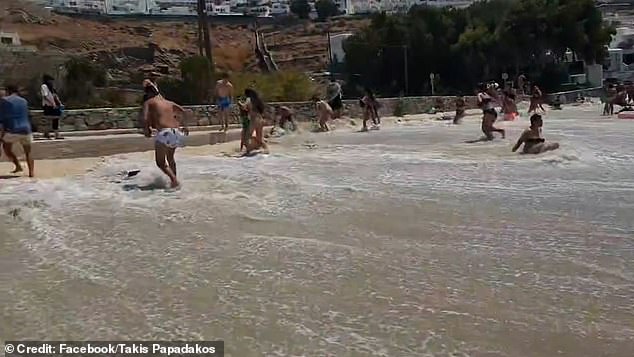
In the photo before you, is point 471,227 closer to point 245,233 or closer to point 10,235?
point 245,233

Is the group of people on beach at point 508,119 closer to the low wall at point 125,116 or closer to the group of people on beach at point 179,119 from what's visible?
the group of people on beach at point 179,119

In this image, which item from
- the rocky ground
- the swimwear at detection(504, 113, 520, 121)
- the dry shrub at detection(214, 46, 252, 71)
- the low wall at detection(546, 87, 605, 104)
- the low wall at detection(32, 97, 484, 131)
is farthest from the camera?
the dry shrub at detection(214, 46, 252, 71)

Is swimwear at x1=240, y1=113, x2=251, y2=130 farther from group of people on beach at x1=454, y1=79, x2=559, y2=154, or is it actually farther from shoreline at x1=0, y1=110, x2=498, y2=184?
group of people on beach at x1=454, y1=79, x2=559, y2=154

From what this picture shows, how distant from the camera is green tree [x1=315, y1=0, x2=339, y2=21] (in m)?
106

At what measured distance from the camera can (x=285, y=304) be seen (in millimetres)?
4922

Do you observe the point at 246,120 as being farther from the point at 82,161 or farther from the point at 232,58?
the point at 232,58

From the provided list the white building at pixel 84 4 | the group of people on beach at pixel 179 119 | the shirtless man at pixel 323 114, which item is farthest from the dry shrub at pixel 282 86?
the white building at pixel 84 4

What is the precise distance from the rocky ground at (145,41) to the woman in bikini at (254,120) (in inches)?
466

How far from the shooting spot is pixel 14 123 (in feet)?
32.3

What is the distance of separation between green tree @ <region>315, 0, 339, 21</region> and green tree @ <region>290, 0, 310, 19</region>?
155 centimetres

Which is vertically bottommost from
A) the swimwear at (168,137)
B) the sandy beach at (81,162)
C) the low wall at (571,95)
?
the sandy beach at (81,162)
